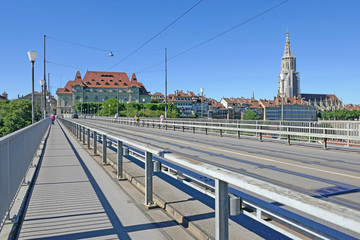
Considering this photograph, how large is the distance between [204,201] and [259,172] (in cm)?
331

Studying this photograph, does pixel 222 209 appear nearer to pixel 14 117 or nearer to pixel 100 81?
pixel 14 117

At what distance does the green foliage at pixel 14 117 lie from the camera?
78.6 m

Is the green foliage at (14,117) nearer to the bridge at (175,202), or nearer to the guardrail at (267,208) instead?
the bridge at (175,202)

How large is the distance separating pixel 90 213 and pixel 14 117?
3388 inches

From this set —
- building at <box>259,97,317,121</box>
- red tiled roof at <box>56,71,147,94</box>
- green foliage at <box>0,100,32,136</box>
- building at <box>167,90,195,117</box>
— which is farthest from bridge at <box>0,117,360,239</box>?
building at <box>259,97,317,121</box>

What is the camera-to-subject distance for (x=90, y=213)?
5125 mm

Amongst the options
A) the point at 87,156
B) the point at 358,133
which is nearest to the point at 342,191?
the point at 87,156

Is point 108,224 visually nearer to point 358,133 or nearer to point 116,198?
point 116,198

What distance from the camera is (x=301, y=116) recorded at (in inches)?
7820

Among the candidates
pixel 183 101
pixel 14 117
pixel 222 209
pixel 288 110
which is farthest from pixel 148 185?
pixel 288 110

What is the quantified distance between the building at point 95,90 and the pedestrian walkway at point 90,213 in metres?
160

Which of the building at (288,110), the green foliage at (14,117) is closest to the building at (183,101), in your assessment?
the building at (288,110)

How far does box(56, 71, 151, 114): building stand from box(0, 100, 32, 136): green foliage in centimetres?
6546

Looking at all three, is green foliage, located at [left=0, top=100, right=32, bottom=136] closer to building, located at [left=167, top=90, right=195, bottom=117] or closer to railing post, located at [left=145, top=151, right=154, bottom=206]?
railing post, located at [left=145, top=151, right=154, bottom=206]
